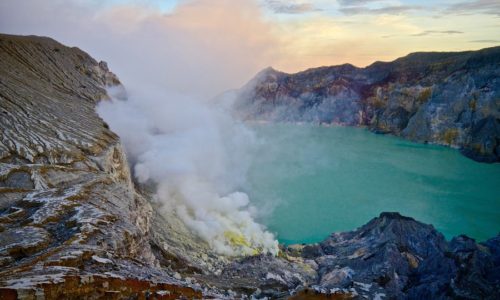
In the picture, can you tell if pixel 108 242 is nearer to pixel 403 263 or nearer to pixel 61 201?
pixel 61 201

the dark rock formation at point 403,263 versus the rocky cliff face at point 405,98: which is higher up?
the rocky cliff face at point 405,98

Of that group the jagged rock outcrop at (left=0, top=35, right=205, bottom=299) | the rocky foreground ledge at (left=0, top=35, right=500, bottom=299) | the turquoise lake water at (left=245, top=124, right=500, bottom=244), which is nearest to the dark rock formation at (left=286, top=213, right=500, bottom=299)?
the rocky foreground ledge at (left=0, top=35, right=500, bottom=299)

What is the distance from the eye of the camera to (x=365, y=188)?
181ft

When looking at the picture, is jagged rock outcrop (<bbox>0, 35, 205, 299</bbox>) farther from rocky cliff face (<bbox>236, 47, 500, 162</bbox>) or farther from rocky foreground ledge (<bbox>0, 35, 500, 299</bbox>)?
rocky cliff face (<bbox>236, 47, 500, 162</bbox>)

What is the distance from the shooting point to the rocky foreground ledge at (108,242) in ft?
32.1

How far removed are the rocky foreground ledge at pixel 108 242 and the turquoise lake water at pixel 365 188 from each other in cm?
950

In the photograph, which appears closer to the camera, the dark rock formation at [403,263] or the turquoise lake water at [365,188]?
the dark rock formation at [403,263]

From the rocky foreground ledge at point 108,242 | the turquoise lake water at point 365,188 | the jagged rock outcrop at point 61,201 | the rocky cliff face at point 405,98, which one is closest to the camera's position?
the jagged rock outcrop at point 61,201

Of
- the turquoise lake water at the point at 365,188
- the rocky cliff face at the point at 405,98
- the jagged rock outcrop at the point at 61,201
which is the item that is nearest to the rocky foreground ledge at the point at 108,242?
the jagged rock outcrop at the point at 61,201

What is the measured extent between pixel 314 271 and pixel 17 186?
19117 mm

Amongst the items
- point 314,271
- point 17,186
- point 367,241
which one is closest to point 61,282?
point 17,186

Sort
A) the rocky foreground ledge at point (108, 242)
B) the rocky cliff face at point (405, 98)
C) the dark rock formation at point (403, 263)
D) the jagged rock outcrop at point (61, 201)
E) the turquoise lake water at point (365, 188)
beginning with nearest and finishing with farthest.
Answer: the jagged rock outcrop at point (61, 201) → the rocky foreground ledge at point (108, 242) → the dark rock formation at point (403, 263) → the turquoise lake water at point (365, 188) → the rocky cliff face at point (405, 98)

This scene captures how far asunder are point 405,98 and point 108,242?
113423 millimetres

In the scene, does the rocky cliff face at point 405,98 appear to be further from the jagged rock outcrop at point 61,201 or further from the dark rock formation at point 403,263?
the jagged rock outcrop at point 61,201
